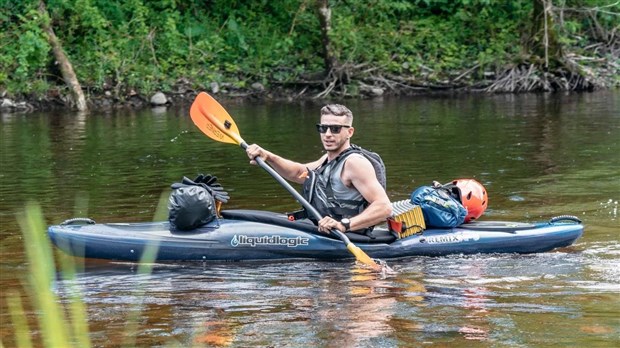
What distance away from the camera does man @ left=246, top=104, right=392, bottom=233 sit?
6816mm

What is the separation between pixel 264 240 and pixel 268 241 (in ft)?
0.09

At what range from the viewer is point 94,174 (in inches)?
454

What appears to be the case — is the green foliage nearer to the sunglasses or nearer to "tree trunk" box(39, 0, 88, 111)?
"tree trunk" box(39, 0, 88, 111)

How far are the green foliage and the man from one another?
12.7 metres

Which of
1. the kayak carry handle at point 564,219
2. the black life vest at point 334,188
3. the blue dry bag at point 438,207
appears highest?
the black life vest at point 334,188

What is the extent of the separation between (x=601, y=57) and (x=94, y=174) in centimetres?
1413

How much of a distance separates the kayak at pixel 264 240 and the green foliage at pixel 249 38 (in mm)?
12363

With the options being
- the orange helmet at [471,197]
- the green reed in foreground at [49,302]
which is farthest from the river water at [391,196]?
the orange helmet at [471,197]

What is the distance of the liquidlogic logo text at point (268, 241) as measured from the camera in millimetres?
7047

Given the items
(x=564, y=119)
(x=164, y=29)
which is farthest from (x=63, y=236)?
(x=164, y=29)

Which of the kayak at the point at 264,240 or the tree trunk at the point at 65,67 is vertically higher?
the tree trunk at the point at 65,67

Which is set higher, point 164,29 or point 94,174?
point 164,29

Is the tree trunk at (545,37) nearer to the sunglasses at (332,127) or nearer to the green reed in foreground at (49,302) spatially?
the green reed in foreground at (49,302)

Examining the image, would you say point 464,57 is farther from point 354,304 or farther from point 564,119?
point 354,304
